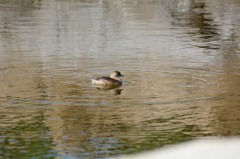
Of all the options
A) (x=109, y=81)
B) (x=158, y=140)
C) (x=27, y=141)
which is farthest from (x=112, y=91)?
(x=27, y=141)

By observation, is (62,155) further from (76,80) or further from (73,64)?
(73,64)

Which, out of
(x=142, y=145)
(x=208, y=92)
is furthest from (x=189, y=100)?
(x=142, y=145)

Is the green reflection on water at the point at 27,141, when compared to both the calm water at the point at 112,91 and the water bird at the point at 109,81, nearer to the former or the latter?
the calm water at the point at 112,91

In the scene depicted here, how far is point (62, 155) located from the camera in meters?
13.0

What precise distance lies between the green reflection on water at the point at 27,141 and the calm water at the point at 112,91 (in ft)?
0.06

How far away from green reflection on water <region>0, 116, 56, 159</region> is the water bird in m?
3.01

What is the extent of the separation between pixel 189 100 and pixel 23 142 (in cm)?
479

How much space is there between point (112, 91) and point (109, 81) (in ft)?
0.91

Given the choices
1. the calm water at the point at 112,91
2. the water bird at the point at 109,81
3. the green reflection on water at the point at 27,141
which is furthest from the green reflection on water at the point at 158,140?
the water bird at the point at 109,81

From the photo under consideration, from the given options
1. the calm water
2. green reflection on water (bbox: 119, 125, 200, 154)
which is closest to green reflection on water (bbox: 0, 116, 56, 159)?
the calm water

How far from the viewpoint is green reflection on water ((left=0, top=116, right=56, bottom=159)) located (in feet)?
42.9

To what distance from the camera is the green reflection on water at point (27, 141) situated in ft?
42.9

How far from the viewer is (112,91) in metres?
18.3

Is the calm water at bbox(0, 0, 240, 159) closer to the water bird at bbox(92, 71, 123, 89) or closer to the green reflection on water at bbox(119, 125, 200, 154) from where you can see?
the green reflection on water at bbox(119, 125, 200, 154)
